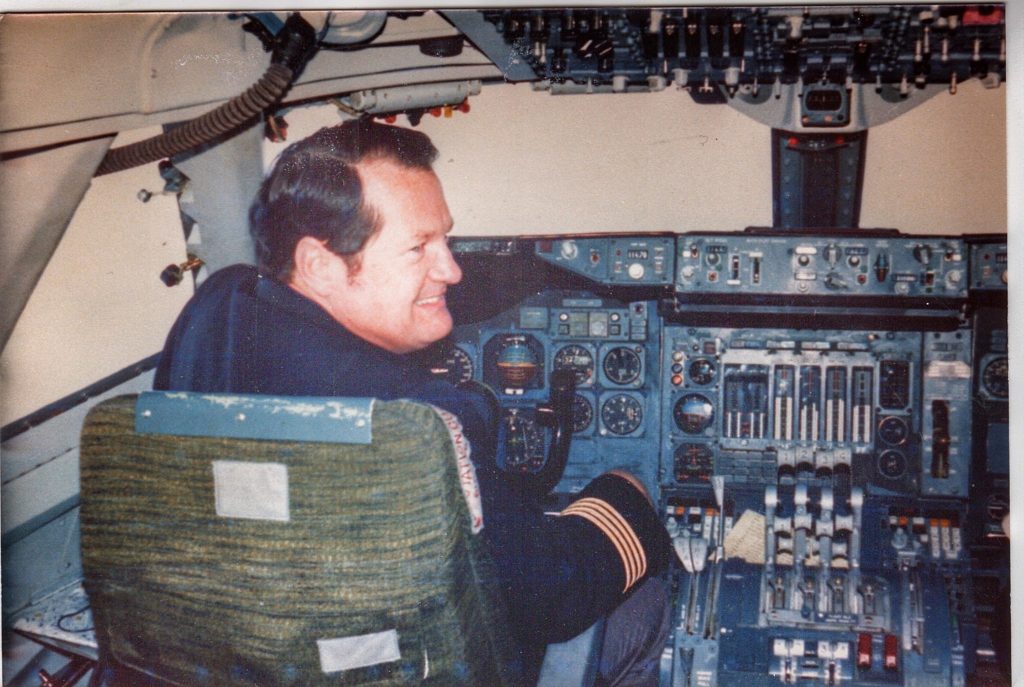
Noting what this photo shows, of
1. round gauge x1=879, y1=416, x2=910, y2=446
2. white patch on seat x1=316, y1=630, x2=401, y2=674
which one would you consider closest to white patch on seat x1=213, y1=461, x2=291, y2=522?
white patch on seat x1=316, y1=630, x2=401, y2=674

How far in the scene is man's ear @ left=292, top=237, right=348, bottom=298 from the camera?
2.00 m

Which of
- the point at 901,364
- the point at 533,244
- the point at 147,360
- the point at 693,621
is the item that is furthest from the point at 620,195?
the point at 147,360

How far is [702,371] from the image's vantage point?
6.97 ft

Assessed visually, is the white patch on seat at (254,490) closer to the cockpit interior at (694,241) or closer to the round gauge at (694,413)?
the cockpit interior at (694,241)

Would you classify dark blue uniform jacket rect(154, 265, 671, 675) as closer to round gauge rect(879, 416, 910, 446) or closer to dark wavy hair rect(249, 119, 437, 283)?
dark wavy hair rect(249, 119, 437, 283)

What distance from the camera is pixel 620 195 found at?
1.96 meters

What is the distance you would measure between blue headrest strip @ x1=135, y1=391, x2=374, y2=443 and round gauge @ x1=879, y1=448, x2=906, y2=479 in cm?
130

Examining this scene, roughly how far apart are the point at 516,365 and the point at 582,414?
226mm

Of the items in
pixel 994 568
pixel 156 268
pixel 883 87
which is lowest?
pixel 994 568

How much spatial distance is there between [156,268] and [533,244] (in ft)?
3.13

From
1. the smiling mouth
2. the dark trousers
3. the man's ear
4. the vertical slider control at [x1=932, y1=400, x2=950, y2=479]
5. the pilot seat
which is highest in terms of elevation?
the man's ear

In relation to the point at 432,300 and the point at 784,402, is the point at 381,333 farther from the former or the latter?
the point at 784,402

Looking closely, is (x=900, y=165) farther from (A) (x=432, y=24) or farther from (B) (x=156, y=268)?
(B) (x=156, y=268)

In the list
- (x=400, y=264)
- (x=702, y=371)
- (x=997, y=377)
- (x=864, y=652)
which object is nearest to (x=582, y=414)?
(x=702, y=371)
